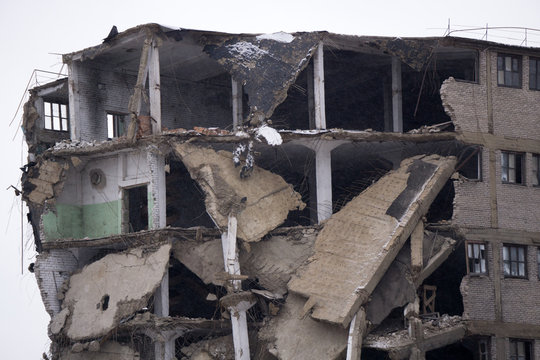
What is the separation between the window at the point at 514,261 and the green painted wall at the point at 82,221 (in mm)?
12225

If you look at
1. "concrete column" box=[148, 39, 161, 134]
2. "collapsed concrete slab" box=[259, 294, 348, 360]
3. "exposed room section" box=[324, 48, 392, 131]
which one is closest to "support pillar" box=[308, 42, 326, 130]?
"exposed room section" box=[324, 48, 392, 131]

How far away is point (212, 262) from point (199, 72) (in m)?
7.91

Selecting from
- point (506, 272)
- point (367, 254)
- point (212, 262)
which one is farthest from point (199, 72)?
point (506, 272)

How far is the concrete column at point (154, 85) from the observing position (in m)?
28.6

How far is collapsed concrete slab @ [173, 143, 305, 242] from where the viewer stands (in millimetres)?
27469

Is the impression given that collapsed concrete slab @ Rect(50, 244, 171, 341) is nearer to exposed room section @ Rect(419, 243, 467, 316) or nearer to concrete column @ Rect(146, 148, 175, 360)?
concrete column @ Rect(146, 148, 175, 360)

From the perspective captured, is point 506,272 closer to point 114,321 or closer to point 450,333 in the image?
point 450,333

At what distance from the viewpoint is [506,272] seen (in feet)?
94.4

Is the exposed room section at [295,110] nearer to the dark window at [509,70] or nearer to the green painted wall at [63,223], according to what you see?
the dark window at [509,70]

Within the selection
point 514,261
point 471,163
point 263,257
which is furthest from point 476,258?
point 263,257

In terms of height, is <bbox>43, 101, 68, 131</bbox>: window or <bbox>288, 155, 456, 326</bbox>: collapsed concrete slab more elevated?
<bbox>43, 101, 68, 131</bbox>: window

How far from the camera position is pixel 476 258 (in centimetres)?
2845

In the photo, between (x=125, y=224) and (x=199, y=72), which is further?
(x=199, y=72)

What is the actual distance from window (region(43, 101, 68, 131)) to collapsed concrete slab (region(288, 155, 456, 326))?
11.6 meters
